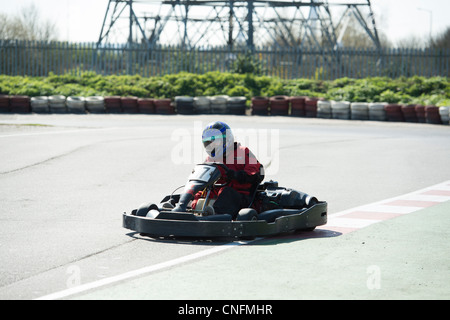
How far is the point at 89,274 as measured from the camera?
5691 millimetres

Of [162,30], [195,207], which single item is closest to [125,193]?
[195,207]

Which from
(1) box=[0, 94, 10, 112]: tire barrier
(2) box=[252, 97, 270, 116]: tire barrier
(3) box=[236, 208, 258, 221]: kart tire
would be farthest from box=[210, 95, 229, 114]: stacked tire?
(3) box=[236, 208, 258, 221]: kart tire

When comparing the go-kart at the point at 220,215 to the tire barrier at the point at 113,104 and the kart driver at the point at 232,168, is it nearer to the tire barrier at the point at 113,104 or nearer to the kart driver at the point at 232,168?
the kart driver at the point at 232,168

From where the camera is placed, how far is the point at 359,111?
27125mm

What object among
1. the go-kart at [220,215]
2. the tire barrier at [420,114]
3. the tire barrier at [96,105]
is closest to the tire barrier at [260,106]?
the tire barrier at [420,114]

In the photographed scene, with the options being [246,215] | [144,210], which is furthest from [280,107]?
[246,215]

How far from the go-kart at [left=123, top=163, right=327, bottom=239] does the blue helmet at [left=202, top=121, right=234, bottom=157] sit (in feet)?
0.76

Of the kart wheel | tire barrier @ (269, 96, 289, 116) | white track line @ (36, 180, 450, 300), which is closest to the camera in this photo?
white track line @ (36, 180, 450, 300)

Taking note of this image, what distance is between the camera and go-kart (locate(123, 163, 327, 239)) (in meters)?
6.91

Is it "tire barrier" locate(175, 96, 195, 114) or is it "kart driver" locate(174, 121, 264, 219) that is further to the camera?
"tire barrier" locate(175, 96, 195, 114)

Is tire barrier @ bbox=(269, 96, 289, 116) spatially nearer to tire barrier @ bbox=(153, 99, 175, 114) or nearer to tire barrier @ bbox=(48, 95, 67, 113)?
tire barrier @ bbox=(153, 99, 175, 114)

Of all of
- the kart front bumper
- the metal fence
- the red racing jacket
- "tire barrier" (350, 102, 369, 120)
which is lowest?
the kart front bumper
